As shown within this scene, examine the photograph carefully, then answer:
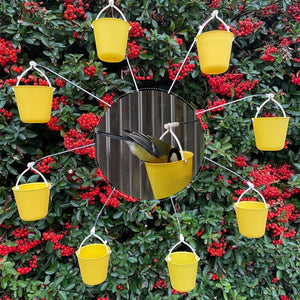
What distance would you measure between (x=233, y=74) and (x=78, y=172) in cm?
77

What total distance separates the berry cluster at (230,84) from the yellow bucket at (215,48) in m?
0.40

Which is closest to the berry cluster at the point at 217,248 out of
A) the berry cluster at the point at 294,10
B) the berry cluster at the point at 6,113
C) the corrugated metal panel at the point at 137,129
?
the corrugated metal panel at the point at 137,129

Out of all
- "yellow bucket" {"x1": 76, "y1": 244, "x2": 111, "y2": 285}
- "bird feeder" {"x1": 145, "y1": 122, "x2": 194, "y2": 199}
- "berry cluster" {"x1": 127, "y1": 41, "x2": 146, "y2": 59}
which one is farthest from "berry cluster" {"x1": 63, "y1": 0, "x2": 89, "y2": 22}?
"yellow bucket" {"x1": 76, "y1": 244, "x2": 111, "y2": 285}

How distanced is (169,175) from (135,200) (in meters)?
0.24

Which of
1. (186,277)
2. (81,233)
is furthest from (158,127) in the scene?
(81,233)

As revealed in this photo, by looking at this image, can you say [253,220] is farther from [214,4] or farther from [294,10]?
[294,10]

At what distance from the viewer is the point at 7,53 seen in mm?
1051

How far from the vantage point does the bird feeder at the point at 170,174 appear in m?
0.79

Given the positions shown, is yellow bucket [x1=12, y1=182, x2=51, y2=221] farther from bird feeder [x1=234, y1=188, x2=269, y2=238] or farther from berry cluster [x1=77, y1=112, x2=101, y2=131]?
bird feeder [x1=234, y1=188, x2=269, y2=238]

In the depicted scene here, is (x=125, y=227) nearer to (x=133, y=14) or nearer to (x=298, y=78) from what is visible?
(x=133, y=14)

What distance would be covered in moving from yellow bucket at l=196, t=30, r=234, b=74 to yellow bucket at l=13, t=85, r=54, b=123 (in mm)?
438

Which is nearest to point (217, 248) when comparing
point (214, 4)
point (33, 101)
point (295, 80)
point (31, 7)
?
point (295, 80)

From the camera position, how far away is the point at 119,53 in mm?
767

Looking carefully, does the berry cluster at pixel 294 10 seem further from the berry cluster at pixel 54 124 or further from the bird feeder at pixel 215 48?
the berry cluster at pixel 54 124
